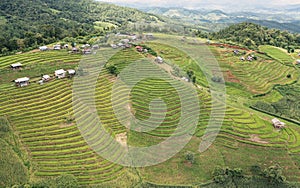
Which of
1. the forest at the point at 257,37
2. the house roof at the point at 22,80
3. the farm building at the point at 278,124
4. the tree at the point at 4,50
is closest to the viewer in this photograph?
the house roof at the point at 22,80

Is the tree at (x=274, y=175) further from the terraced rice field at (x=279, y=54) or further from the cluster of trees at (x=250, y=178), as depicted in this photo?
the terraced rice field at (x=279, y=54)

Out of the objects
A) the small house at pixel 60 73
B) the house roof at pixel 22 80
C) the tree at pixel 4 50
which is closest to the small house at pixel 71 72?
the small house at pixel 60 73

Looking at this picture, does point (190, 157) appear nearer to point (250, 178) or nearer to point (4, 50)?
point (250, 178)

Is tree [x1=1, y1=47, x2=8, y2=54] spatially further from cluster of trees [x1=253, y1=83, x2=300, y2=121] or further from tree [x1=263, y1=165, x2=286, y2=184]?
cluster of trees [x1=253, y1=83, x2=300, y2=121]

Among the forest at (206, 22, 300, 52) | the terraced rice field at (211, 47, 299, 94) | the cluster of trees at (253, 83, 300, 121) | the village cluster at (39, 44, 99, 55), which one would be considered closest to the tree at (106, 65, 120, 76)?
the village cluster at (39, 44, 99, 55)

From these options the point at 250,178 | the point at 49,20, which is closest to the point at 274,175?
the point at 250,178

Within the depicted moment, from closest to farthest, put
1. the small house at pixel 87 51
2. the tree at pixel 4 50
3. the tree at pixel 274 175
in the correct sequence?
the tree at pixel 274 175, the tree at pixel 4 50, the small house at pixel 87 51

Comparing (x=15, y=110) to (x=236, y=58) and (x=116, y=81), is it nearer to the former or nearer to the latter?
(x=116, y=81)
